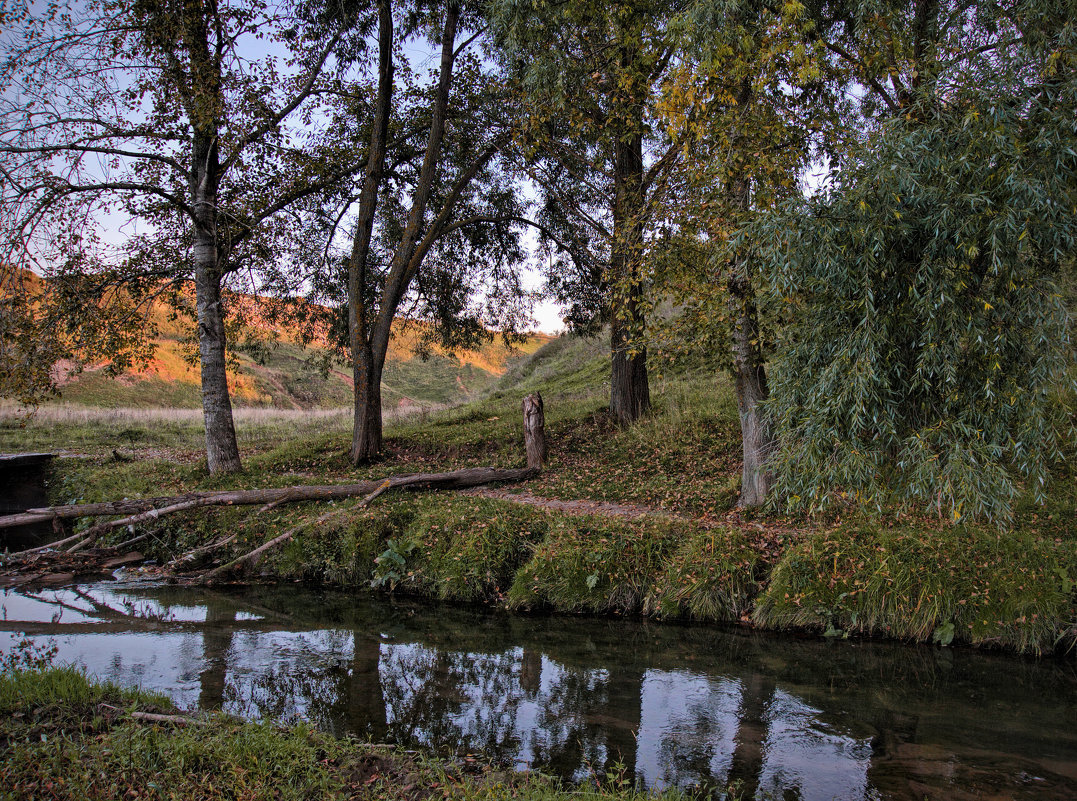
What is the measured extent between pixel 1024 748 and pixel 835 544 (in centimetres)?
292

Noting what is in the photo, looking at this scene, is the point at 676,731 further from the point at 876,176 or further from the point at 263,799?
the point at 876,176

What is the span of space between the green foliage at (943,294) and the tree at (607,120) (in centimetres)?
385

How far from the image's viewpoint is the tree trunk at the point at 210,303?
13.5 m

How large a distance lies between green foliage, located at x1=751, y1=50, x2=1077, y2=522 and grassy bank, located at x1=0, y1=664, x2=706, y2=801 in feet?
12.1

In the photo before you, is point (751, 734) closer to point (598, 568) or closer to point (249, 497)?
point (598, 568)

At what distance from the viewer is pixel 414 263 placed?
15.2 m

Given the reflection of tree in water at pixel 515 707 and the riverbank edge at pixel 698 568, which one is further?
the riverbank edge at pixel 698 568

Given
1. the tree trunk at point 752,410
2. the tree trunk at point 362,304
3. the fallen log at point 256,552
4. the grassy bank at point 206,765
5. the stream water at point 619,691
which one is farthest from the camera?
the tree trunk at point 362,304

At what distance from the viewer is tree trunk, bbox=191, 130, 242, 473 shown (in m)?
13.5

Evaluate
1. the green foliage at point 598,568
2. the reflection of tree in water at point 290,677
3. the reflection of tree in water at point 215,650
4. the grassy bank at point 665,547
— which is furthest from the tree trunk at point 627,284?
the reflection of tree in water at point 215,650

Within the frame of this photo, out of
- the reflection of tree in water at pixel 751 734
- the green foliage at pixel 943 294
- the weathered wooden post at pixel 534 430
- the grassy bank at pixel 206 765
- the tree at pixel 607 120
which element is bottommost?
the reflection of tree in water at pixel 751 734

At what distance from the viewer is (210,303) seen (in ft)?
44.2

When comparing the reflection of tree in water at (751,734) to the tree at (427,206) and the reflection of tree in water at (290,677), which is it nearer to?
the reflection of tree in water at (290,677)

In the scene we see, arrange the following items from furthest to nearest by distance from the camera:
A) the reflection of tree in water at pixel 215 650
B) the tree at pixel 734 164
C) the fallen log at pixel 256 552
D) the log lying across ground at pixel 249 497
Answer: the log lying across ground at pixel 249 497, the fallen log at pixel 256 552, the tree at pixel 734 164, the reflection of tree in water at pixel 215 650
